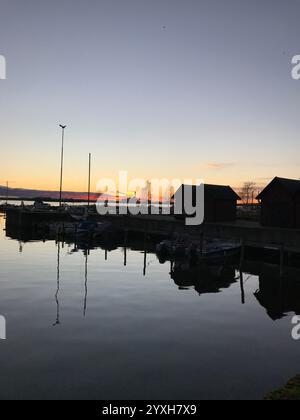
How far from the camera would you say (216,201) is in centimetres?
5584

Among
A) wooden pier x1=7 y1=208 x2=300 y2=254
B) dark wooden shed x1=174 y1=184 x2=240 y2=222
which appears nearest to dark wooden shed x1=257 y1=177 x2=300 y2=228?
wooden pier x1=7 y1=208 x2=300 y2=254

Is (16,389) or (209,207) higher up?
(209,207)

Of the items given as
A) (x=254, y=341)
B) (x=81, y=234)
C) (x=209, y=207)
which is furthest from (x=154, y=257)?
(x=254, y=341)

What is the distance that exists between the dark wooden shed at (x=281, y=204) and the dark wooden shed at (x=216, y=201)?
324 inches

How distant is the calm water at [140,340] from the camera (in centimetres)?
1266

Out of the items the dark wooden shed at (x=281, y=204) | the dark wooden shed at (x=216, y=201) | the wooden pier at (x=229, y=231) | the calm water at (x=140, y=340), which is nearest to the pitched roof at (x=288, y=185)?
the dark wooden shed at (x=281, y=204)

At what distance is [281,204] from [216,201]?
11.6 m

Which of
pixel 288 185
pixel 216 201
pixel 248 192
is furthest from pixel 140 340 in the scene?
pixel 248 192

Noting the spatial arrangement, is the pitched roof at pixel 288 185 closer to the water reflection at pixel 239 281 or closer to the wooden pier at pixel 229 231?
the wooden pier at pixel 229 231

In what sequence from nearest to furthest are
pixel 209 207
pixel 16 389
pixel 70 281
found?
pixel 16 389, pixel 70 281, pixel 209 207

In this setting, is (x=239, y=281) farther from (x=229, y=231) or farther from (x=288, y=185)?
(x=288, y=185)

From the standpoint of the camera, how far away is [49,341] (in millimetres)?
16625

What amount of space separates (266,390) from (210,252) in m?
28.7
